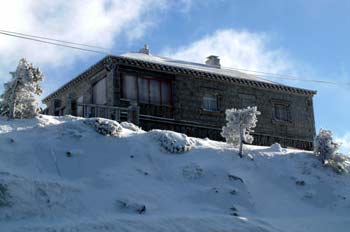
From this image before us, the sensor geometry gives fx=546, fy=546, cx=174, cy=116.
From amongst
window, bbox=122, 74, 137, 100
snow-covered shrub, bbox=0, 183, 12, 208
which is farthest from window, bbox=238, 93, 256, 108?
snow-covered shrub, bbox=0, 183, 12, 208

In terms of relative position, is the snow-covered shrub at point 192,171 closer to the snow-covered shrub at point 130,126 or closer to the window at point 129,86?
the snow-covered shrub at point 130,126

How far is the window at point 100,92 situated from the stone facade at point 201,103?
1.00 ft

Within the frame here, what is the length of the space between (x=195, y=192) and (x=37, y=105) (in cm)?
700

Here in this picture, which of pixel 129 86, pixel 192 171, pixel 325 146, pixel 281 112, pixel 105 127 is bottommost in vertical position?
pixel 192 171

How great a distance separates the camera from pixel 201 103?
31000 millimetres

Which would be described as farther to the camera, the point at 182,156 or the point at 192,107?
the point at 192,107

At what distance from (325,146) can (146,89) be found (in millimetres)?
10559

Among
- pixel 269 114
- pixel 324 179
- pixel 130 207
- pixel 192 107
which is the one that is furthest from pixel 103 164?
pixel 269 114

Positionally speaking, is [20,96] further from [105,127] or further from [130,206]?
[130,206]

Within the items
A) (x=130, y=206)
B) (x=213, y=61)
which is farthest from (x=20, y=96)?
(x=213, y=61)

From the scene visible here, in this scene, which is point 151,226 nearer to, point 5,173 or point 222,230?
point 222,230

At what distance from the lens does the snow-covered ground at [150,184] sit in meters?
15.2

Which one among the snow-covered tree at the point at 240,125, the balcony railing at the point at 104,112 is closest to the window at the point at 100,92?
the balcony railing at the point at 104,112

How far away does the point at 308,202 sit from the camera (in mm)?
20234
